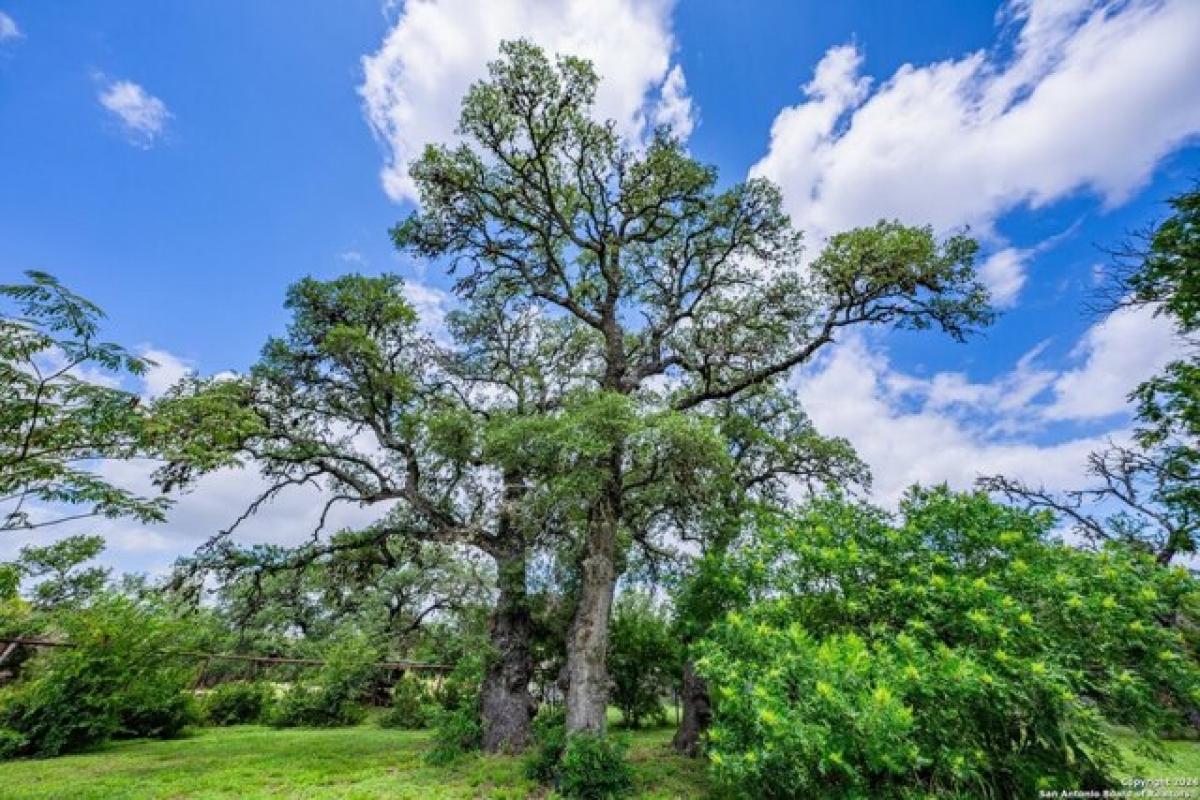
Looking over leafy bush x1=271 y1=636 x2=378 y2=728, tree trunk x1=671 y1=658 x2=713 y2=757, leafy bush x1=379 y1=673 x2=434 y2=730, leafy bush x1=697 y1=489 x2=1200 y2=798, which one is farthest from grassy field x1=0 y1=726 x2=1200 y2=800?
leafy bush x1=379 y1=673 x2=434 y2=730

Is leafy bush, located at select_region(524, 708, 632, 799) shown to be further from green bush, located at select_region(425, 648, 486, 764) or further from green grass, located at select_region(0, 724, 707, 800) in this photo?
green bush, located at select_region(425, 648, 486, 764)

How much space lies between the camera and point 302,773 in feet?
25.7

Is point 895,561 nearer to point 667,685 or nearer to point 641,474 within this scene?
point 641,474

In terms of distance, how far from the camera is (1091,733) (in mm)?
4594

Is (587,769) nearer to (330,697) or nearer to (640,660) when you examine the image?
(640,660)

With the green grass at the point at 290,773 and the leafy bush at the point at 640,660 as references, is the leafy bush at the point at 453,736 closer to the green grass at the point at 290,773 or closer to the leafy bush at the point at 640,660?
the green grass at the point at 290,773

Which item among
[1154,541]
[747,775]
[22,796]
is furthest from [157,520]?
[1154,541]

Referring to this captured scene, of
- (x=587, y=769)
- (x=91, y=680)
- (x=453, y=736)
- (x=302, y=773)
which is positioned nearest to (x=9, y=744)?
(x=91, y=680)

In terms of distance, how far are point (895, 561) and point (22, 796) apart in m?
11.2

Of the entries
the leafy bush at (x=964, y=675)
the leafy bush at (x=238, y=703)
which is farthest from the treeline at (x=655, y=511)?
the leafy bush at (x=238, y=703)

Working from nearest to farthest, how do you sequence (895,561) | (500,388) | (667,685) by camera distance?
1. (895,561)
2. (500,388)
3. (667,685)

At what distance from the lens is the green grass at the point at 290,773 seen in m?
6.85

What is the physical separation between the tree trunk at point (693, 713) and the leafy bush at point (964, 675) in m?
4.78

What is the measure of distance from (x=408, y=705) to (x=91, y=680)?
705cm
